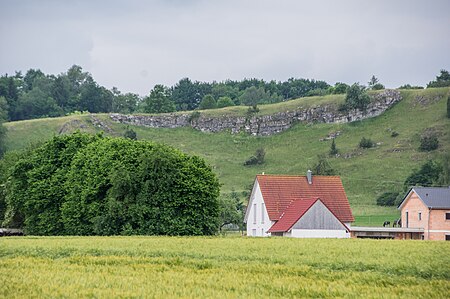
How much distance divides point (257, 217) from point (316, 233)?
1005 centimetres

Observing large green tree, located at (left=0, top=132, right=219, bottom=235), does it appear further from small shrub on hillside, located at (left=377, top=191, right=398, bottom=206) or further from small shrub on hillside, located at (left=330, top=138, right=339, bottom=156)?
small shrub on hillside, located at (left=330, top=138, right=339, bottom=156)

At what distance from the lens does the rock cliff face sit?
512 ft

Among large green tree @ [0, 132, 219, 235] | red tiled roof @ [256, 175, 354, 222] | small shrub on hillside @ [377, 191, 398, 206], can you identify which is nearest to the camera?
large green tree @ [0, 132, 219, 235]

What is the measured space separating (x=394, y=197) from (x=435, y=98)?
53.8 m

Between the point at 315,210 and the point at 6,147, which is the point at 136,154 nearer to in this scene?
the point at 315,210

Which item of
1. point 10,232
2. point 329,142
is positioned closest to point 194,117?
point 329,142

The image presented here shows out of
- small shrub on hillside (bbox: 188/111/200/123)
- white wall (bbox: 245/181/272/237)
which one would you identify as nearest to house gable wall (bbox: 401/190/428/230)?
white wall (bbox: 245/181/272/237)

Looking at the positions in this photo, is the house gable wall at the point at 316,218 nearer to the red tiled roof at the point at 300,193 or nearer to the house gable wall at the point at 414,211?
the red tiled roof at the point at 300,193

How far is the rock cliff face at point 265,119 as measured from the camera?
6147 inches

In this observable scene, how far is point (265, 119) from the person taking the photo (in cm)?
16362

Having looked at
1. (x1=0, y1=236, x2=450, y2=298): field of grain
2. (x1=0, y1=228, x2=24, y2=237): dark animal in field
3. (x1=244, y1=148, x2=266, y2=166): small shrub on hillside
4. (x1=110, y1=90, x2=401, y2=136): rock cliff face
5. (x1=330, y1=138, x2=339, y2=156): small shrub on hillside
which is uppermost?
(x1=110, y1=90, x2=401, y2=136): rock cliff face

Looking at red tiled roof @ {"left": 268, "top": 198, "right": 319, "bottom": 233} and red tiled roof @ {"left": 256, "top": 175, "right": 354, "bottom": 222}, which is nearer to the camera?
red tiled roof @ {"left": 268, "top": 198, "right": 319, "bottom": 233}

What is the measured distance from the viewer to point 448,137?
5094 inches

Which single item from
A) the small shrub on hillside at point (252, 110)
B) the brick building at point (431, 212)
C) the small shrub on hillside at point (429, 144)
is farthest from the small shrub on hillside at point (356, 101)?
the brick building at point (431, 212)
